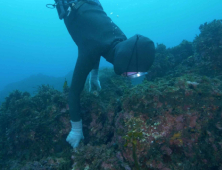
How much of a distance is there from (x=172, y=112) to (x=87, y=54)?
7.15ft

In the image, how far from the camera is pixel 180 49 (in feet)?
27.8

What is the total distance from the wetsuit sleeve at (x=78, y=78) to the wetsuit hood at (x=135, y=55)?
33.9 inches

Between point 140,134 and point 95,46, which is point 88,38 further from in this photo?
point 140,134

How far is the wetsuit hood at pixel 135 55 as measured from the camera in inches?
90.3

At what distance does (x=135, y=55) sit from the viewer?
7.58ft

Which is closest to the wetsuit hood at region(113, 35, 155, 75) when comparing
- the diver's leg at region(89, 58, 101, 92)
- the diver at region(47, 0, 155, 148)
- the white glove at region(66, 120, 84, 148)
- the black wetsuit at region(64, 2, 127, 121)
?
the diver at region(47, 0, 155, 148)

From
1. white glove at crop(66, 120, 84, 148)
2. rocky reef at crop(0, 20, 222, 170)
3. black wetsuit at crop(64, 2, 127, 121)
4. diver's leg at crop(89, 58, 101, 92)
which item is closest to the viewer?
rocky reef at crop(0, 20, 222, 170)

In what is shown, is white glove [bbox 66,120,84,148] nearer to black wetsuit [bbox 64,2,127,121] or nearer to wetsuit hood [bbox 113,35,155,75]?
black wetsuit [bbox 64,2,127,121]

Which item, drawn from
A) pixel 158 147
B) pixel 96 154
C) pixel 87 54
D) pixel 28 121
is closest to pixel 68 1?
pixel 87 54

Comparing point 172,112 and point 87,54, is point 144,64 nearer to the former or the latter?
point 172,112

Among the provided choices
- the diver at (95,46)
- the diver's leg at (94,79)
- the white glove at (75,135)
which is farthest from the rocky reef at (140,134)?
the diver's leg at (94,79)

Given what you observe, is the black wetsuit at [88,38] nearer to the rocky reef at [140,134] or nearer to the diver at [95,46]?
the diver at [95,46]

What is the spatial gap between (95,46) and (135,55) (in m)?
1.03

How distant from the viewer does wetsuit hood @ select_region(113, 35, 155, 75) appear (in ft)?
7.52
